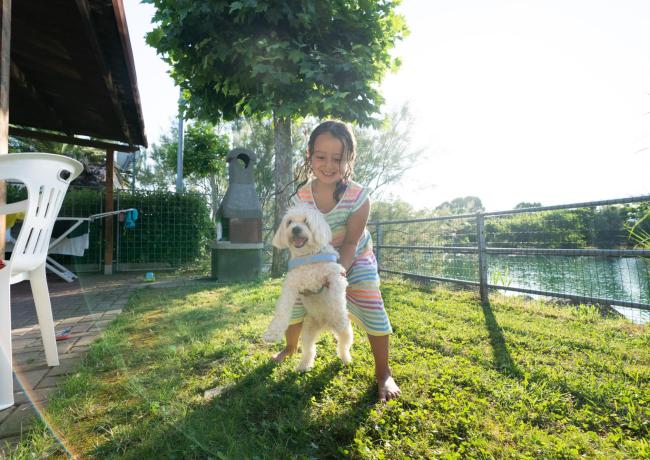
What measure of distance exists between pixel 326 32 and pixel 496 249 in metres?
4.41

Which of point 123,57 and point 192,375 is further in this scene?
point 123,57

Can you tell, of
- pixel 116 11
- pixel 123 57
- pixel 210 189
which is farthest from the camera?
pixel 210 189

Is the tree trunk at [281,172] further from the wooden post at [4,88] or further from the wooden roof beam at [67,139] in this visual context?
the wooden post at [4,88]

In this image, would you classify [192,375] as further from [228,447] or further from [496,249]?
[496,249]

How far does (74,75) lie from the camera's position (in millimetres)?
4926

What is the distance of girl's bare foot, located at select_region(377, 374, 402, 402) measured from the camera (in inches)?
70.9

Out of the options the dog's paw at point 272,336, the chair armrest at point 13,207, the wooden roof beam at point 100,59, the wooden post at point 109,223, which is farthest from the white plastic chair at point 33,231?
the wooden post at point 109,223

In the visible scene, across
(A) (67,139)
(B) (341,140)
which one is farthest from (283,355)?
(A) (67,139)

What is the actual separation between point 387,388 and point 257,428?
72 cm

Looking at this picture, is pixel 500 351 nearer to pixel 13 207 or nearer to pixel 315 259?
pixel 315 259

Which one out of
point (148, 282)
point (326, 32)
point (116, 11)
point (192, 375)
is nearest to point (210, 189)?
point (148, 282)

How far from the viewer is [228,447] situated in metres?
1.41

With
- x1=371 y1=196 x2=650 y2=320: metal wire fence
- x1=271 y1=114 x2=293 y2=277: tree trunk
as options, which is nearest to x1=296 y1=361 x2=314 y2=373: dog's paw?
x1=371 y1=196 x2=650 y2=320: metal wire fence

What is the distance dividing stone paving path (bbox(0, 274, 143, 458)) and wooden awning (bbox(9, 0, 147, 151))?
3.03 metres
